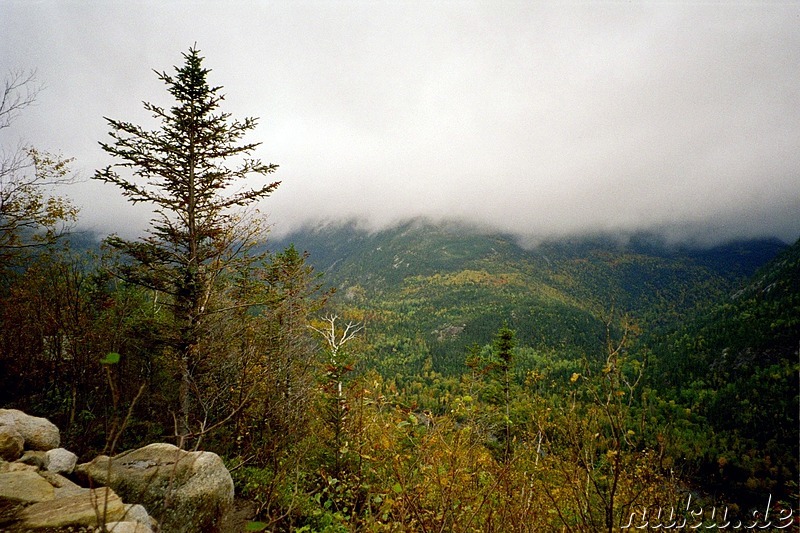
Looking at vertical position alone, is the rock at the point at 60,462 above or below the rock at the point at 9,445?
below

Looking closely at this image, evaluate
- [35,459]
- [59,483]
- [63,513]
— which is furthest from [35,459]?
[63,513]

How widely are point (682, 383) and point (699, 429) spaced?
2176 centimetres

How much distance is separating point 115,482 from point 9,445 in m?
2.08

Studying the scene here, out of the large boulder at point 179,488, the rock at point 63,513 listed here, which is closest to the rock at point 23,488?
the rock at point 63,513

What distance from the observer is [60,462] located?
7.59m

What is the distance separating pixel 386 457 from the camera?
7.85 m

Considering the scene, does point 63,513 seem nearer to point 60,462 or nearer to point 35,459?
point 35,459

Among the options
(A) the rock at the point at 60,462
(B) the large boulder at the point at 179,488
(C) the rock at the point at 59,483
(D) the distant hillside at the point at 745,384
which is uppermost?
(C) the rock at the point at 59,483

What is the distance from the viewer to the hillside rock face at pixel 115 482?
16.7 feet

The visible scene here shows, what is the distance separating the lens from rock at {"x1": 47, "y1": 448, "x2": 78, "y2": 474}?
7.45 meters

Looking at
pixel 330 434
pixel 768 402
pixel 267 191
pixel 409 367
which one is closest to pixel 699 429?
pixel 768 402

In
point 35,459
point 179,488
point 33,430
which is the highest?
point 33,430

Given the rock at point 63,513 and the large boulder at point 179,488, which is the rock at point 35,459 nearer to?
the large boulder at point 179,488

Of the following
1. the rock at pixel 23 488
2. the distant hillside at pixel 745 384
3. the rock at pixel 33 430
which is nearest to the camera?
the rock at pixel 23 488
